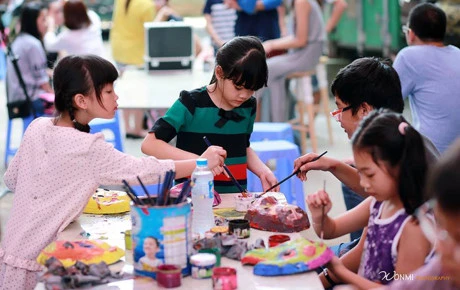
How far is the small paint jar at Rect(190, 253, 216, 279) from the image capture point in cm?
231

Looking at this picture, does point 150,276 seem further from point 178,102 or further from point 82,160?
point 178,102

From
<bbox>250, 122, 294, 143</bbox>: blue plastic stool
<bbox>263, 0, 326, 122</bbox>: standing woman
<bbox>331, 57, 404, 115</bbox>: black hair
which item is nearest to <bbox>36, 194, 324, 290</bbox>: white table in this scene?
<bbox>331, 57, 404, 115</bbox>: black hair

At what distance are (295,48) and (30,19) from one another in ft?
7.49

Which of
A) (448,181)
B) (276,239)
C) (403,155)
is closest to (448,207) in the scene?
(448,181)

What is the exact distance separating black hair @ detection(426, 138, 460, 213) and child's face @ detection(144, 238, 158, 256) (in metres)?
0.85

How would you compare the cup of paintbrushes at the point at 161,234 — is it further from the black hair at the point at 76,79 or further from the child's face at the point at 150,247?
the black hair at the point at 76,79

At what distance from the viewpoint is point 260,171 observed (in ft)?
11.6

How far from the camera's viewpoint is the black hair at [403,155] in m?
2.33

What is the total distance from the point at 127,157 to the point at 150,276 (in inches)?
21.4

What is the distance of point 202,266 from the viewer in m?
2.30

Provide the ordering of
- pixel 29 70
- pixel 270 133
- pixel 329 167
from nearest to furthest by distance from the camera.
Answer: pixel 329 167 < pixel 270 133 < pixel 29 70

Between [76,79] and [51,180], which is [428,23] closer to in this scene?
[76,79]

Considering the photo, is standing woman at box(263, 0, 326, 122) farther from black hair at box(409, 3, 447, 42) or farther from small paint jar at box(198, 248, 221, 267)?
small paint jar at box(198, 248, 221, 267)

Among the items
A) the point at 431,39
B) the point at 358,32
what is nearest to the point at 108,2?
the point at 358,32
